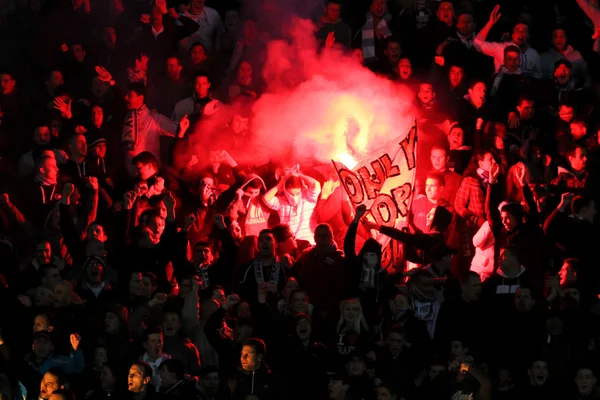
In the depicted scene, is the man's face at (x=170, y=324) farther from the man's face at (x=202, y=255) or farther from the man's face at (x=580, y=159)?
the man's face at (x=580, y=159)

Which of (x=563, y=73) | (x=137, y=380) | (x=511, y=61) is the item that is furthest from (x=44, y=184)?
(x=563, y=73)

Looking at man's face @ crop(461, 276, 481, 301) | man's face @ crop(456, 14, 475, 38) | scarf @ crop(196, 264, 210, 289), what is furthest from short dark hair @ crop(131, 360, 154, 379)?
man's face @ crop(456, 14, 475, 38)

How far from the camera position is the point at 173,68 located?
16.4 metres

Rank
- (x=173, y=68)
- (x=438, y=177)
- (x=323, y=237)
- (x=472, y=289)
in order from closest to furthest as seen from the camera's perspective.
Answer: (x=472, y=289) → (x=323, y=237) → (x=438, y=177) → (x=173, y=68)

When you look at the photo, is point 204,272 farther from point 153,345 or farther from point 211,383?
point 211,383

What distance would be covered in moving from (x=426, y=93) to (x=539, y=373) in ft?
14.5

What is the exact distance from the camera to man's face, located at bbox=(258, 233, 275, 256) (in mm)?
13406

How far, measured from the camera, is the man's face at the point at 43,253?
1373cm

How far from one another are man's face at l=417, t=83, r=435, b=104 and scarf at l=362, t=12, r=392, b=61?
106 centimetres

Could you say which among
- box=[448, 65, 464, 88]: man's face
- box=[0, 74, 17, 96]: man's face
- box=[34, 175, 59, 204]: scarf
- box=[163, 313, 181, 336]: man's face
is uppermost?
box=[448, 65, 464, 88]: man's face

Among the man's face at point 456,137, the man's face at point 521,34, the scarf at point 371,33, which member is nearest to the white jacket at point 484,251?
the man's face at point 456,137

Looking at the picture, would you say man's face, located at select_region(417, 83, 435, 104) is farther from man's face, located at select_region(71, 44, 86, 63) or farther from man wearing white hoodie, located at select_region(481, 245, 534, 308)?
man's face, located at select_region(71, 44, 86, 63)

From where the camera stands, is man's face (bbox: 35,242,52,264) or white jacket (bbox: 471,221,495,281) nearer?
man's face (bbox: 35,242,52,264)

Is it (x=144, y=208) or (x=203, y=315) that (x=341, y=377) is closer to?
(x=203, y=315)
